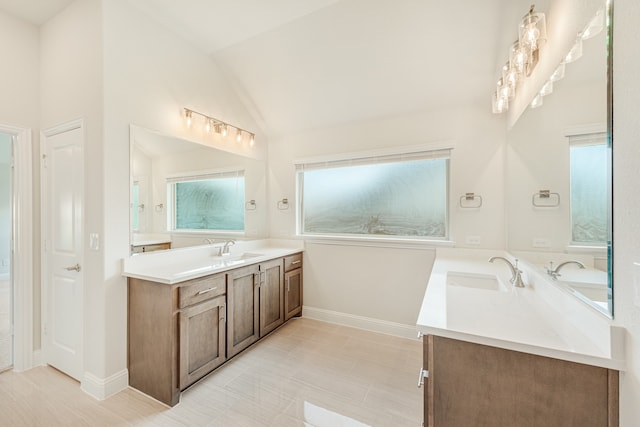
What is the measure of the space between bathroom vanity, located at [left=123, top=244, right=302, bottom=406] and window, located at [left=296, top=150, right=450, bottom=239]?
1158 mm

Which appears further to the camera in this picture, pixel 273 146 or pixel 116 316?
pixel 273 146

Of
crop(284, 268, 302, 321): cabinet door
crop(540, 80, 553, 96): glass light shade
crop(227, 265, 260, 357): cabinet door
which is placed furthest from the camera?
crop(284, 268, 302, 321): cabinet door

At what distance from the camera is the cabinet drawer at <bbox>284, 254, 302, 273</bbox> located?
125 inches

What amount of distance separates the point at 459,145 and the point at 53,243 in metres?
3.95

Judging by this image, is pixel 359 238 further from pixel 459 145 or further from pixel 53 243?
pixel 53 243

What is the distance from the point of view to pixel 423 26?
2.21 m

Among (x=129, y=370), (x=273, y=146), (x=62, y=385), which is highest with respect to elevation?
(x=273, y=146)

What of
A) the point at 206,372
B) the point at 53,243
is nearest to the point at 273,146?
the point at 53,243

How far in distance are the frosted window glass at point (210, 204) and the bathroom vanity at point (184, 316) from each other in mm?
350

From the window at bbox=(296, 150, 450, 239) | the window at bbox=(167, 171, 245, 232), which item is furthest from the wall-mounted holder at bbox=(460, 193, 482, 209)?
the window at bbox=(167, 171, 245, 232)

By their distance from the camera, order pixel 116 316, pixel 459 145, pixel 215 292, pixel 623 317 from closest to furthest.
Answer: pixel 623 317
pixel 116 316
pixel 215 292
pixel 459 145

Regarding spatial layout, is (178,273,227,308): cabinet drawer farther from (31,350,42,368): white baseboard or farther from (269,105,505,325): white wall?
(31,350,42,368): white baseboard

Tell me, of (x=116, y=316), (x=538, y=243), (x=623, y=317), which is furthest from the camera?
(x=116, y=316)

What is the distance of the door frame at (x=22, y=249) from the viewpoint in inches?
88.9
